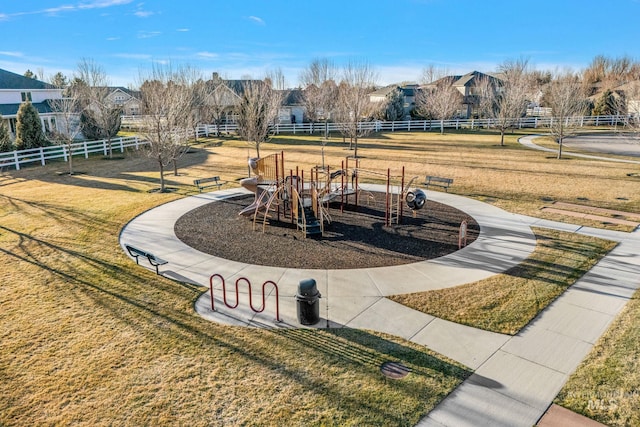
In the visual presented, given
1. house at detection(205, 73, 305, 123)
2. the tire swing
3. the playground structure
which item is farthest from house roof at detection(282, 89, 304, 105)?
the tire swing

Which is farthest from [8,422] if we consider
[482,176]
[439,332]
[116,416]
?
[482,176]

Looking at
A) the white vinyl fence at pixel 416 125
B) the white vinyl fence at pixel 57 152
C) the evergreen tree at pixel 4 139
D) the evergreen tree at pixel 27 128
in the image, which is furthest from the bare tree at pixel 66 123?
the white vinyl fence at pixel 416 125

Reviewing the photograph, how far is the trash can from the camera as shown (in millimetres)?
7695

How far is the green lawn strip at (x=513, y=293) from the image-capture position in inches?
318

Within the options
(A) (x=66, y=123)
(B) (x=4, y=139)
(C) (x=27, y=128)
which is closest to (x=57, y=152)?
(C) (x=27, y=128)

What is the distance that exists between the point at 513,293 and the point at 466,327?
2.05 metres

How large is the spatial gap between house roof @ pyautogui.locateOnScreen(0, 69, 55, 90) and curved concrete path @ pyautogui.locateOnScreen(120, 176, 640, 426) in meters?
33.5

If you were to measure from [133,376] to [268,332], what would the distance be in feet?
7.53

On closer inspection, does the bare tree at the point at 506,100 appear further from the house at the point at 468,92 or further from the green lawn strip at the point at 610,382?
the green lawn strip at the point at 610,382

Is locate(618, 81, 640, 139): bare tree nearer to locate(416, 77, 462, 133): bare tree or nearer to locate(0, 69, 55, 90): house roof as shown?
locate(416, 77, 462, 133): bare tree

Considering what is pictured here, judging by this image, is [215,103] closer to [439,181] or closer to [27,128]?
[27,128]

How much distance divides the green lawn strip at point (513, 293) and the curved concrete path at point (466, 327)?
222 millimetres

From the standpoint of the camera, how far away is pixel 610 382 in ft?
20.3

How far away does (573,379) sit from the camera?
6.30m
